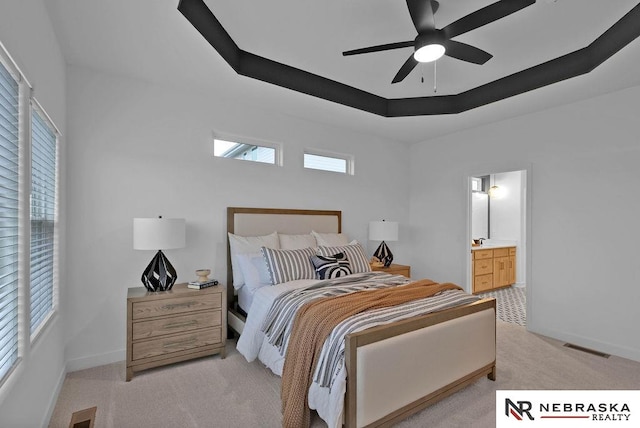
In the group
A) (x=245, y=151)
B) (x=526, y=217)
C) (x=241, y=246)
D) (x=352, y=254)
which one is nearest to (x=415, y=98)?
(x=526, y=217)

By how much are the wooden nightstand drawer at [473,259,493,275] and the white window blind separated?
18.3 feet

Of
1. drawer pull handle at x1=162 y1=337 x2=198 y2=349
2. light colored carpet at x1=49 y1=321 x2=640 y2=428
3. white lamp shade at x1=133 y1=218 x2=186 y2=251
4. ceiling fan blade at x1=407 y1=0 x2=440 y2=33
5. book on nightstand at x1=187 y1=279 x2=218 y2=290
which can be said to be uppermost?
ceiling fan blade at x1=407 y1=0 x2=440 y2=33

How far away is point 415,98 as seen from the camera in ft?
13.5

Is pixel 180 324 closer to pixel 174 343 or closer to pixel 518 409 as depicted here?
pixel 174 343

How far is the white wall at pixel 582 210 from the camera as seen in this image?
10.7 feet

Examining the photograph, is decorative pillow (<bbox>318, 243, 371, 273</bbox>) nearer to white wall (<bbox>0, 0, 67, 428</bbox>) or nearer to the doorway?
white wall (<bbox>0, 0, 67, 428</bbox>)

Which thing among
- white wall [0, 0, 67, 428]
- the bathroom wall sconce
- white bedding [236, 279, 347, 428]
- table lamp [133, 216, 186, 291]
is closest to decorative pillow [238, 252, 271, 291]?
white bedding [236, 279, 347, 428]

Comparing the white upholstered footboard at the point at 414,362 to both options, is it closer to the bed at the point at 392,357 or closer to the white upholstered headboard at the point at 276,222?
the bed at the point at 392,357

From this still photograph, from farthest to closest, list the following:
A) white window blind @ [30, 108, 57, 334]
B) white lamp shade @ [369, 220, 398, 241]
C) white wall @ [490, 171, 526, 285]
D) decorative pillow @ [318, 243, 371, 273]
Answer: white wall @ [490, 171, 526, 285] < white lamp shade @ [369, 220, 398, 241] < decorative pillow @ [318, 243, 371, 273] < white window blind @ [30, 108, 57, 334]

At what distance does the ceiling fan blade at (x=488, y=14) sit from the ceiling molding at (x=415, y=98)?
47.5 inches

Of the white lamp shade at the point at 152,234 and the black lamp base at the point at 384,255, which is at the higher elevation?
the white lamp shade at the point at 152,234

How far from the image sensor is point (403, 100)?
163 inches

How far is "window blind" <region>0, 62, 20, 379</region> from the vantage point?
1.42 metres

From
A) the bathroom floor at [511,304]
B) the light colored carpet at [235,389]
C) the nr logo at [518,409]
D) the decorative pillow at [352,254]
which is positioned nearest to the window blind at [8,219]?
the light colored carpet at [235,389]
